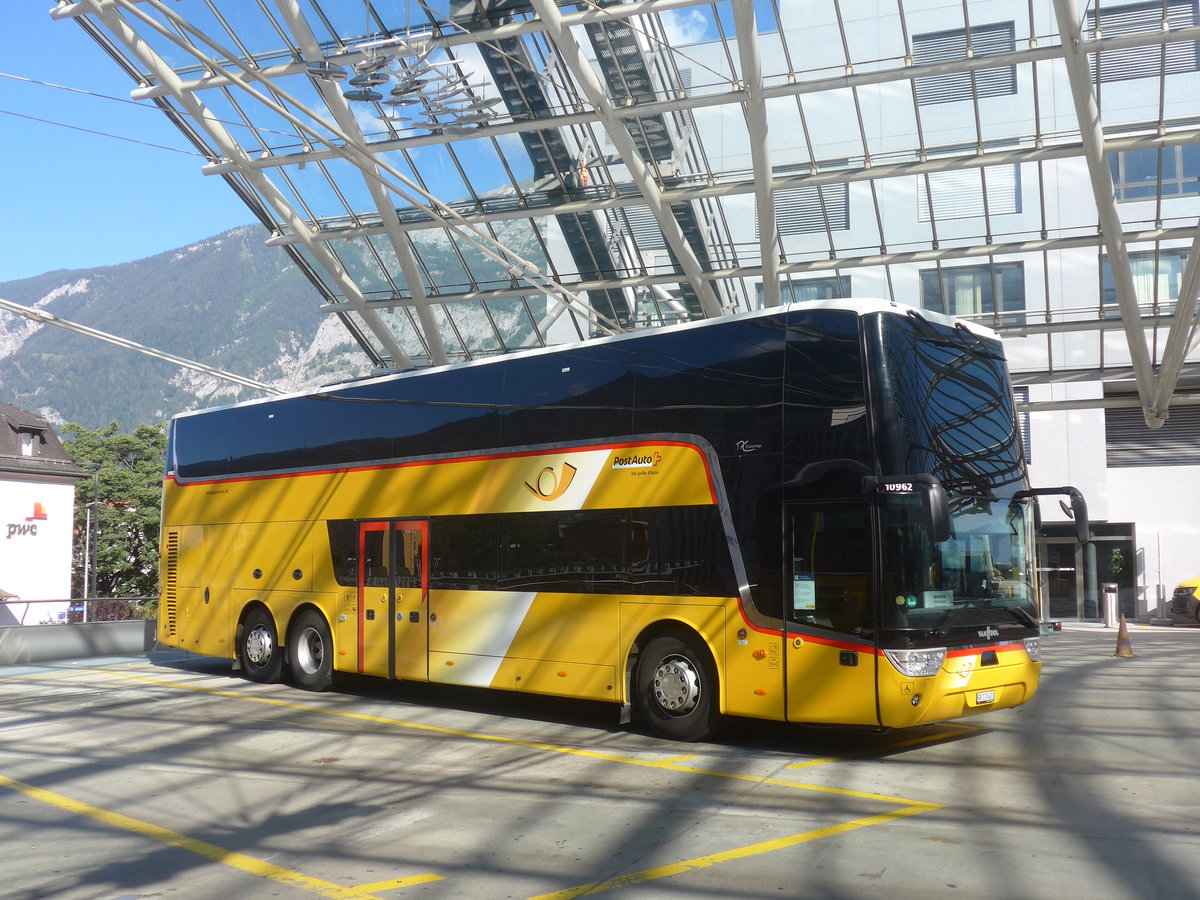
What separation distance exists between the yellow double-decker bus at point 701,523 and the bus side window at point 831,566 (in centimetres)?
2

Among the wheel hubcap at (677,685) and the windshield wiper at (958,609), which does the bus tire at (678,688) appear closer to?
the wheel hubcap at (677,685)

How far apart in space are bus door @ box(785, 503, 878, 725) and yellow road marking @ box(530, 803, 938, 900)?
1.53 m

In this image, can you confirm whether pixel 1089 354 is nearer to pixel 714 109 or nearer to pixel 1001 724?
pixel 714 109

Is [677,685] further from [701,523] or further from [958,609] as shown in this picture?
[958,609]

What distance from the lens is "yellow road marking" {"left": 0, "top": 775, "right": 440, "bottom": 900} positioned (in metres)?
5.77

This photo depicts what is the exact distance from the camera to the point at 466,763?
941 cm

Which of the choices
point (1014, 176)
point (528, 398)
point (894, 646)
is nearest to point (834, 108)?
point (1014, 176)

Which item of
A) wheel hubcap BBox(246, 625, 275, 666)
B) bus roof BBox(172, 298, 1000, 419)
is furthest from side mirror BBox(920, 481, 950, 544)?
wheel hubcap BBox(246, 625, 275, 666)

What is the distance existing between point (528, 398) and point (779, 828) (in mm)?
5976

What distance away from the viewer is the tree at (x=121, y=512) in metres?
58.7

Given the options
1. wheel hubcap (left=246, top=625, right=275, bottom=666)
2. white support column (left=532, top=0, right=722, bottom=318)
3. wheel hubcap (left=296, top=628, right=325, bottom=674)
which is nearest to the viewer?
wheel hubcap (left=296, top=628, right=325, bottom=674)

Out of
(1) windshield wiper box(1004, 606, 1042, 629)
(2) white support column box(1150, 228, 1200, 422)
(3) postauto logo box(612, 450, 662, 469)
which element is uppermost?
(2) white support column box(1150, 228, 1200, 422)

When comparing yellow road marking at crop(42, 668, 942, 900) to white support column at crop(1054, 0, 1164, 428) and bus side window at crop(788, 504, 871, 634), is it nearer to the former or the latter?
bus side window at crop(788, 504, 871, 634)

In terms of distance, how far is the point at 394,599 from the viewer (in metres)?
13.2
